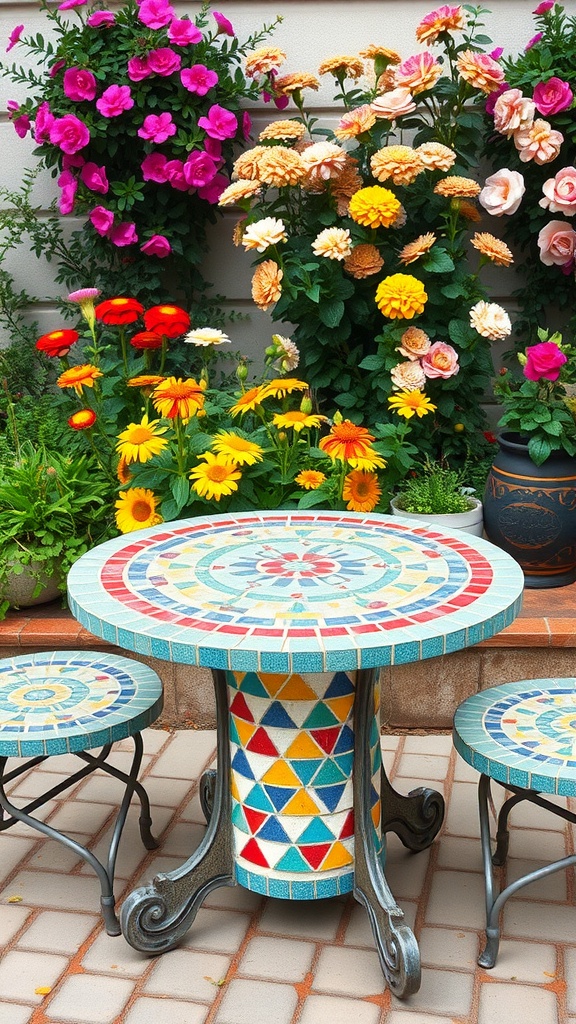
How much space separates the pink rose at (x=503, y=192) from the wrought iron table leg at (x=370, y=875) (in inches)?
100

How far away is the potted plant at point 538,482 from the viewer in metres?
3.95

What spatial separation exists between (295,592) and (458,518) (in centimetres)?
170

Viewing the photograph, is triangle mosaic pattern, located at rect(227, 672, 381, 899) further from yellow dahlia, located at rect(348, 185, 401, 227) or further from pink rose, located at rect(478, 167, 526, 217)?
pink rose, located at rect(478, 167, 526, 217)

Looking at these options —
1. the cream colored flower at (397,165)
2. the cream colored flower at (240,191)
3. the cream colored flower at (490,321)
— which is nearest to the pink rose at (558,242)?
the cream colored flower at (490,321)

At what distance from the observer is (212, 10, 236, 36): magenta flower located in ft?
14.8

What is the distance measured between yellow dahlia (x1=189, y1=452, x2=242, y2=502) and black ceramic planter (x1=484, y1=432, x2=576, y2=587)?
40.5 inches

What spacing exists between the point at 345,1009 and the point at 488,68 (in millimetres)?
3381

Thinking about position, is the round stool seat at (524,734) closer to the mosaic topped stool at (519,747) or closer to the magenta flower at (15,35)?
the mosaic topped stool at (519,747)

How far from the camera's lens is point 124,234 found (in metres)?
4.65

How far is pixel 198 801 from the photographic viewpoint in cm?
343

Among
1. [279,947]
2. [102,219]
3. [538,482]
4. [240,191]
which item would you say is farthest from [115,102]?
[279,947]

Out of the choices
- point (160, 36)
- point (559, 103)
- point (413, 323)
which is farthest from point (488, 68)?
point (160, 36)

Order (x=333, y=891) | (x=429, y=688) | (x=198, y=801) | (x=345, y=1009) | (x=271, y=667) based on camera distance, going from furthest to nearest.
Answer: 1. (x=429, y=688)
2. (x=198, y=801)
3. (x=333, y=891)
4. (x=345, y=1009)
5. (x=271, y=667)

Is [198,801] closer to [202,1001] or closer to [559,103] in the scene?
[202,1001]
